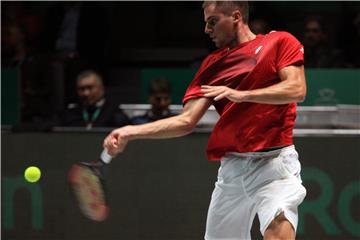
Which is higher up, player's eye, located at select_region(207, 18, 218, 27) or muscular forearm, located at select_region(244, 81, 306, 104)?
player's eye, located at select_region(207, 18, 218, 27)

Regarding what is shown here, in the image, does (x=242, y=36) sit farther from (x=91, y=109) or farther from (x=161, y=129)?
(x=91, y=109)

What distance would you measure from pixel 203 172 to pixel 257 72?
8.21 feet

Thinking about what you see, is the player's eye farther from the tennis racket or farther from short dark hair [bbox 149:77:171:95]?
short dark hair [bbox 149:77:171:95]

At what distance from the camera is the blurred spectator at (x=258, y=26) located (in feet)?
28.1

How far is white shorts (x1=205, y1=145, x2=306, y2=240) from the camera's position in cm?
534

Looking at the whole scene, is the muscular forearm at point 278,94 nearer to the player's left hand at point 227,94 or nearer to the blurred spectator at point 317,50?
the player's left hand at point 227,94

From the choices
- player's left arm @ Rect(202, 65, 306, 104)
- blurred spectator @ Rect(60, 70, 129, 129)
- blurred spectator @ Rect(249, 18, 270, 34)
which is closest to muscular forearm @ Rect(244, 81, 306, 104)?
player's left arm @ Rect(202, 65, 306, 104)

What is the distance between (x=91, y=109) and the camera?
8328mm

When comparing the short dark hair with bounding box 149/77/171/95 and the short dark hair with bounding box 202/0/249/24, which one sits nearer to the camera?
the short dark hair with bounding box 202/0/249/24

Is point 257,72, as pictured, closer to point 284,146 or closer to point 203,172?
point 284,146

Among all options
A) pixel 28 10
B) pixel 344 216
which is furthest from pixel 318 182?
pixel 28 10

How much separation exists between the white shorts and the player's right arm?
36cm

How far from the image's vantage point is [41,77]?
8.82 meters

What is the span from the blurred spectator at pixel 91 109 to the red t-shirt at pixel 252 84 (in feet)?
8.97
